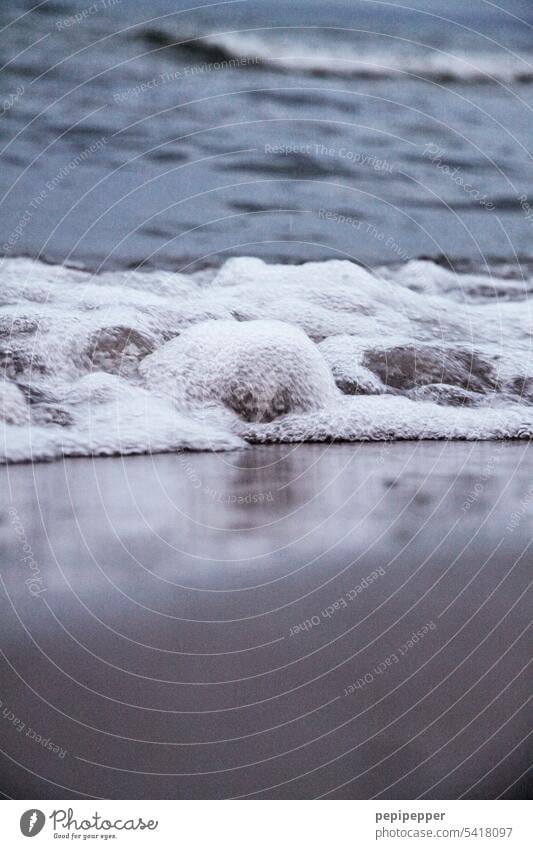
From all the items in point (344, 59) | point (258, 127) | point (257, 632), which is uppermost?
point (344, 59)

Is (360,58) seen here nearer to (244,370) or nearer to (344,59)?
(344,59)


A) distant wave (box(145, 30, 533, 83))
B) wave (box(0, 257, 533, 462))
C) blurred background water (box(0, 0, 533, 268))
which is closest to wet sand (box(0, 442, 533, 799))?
wave (box(0, 257, 533, 462))

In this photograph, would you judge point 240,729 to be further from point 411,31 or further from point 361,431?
point 411,31

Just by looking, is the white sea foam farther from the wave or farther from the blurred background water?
the wave

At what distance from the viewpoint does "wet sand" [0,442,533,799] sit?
1.90 m

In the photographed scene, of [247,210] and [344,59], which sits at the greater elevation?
[344,59]

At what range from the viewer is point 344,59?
2014 millimetres

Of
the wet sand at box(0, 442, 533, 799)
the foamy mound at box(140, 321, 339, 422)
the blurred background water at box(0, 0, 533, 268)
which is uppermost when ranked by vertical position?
the blurred background water at box(0, 0, 533, 268)

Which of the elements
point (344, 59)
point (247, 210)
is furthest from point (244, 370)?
point (344, 59)

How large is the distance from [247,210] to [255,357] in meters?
0.36

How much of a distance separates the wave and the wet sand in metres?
0.07

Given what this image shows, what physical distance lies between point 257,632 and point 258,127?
120cm

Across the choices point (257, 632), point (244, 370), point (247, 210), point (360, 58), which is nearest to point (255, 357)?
point (244, 370)

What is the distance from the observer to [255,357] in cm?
201
